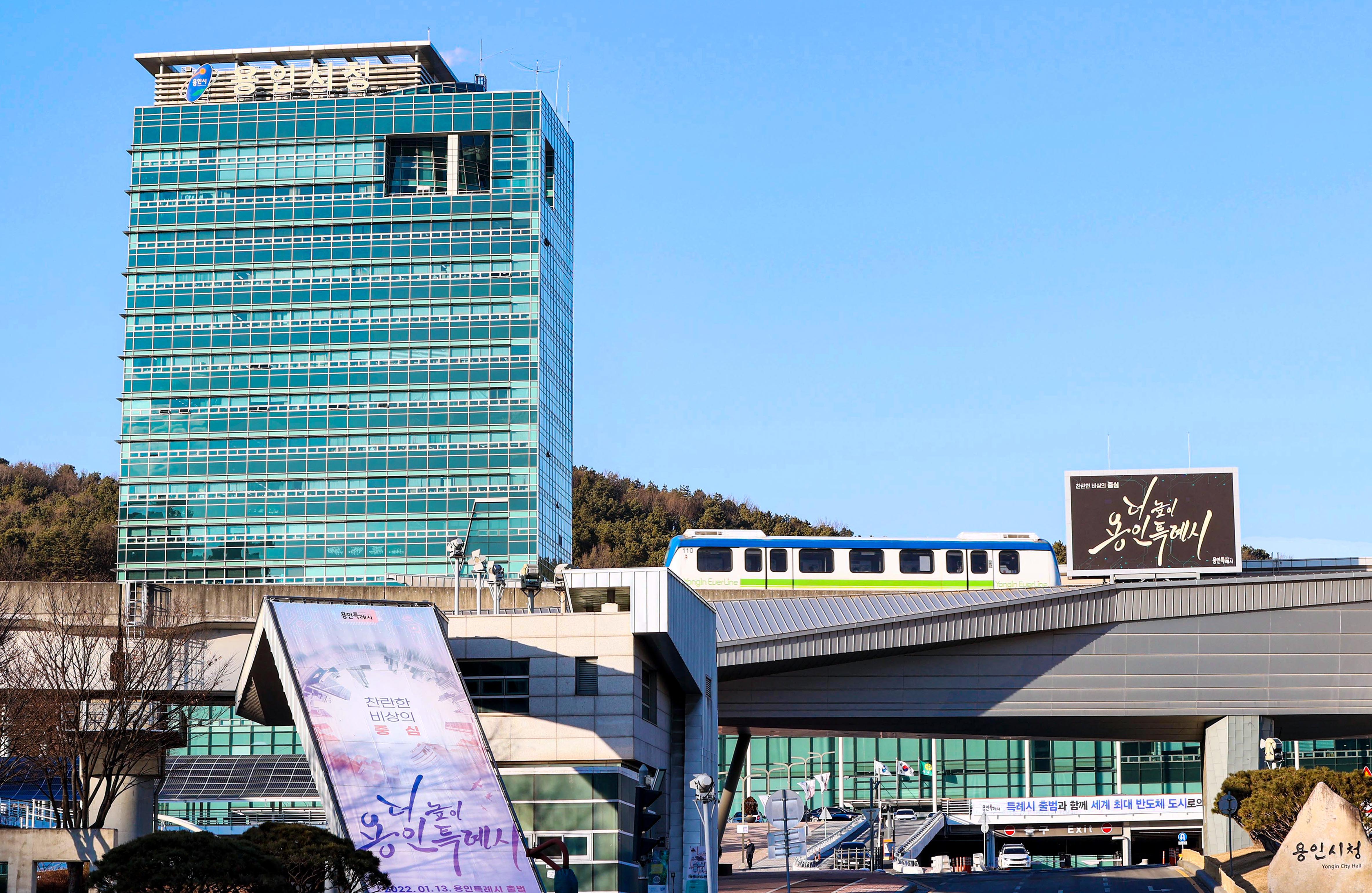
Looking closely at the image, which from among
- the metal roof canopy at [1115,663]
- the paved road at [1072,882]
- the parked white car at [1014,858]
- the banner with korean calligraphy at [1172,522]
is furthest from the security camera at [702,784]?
the parked white car at [1014,858]

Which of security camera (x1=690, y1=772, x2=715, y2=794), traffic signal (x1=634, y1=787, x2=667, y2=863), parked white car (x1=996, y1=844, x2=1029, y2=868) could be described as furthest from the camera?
parked white car (x1=996, y1=844, x2=1029, y2=868)

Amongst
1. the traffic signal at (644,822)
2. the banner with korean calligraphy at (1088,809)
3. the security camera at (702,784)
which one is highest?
the security camera at (702,784)

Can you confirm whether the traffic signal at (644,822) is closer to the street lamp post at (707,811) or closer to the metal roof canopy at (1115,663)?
the street lamp post at (707,811)

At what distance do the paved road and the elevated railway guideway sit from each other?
3.95m

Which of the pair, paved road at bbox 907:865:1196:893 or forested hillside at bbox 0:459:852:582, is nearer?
paved road at bbox 907:865:1196:893

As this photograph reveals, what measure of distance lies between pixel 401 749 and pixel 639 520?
13717cm

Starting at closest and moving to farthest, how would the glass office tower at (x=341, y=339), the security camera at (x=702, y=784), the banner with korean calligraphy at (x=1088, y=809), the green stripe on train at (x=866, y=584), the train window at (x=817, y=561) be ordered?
the security camera at (x=702, y=784) < the green stripe on train at (x=866, y=584) < the train window at (x=817, y=561) < the banner with korean calligraphy at (x=1088, y=809) < the glass office tower at (x=341, y=339)

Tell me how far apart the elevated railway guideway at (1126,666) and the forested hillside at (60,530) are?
84.8 meters

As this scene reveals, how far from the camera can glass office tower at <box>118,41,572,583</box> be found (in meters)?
136

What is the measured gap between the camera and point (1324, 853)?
1700 inches

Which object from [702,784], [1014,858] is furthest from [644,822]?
[1014,858]

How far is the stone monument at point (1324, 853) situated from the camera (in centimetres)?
4272

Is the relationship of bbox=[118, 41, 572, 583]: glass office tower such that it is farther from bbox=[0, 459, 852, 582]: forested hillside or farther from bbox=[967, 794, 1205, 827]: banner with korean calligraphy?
bbox=[967, 794, 1205, 827]: banner with korean calligraphy

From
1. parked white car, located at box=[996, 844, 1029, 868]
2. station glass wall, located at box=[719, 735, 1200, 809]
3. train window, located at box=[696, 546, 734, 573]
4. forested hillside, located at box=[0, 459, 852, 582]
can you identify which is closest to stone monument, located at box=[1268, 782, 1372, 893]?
train window, located at box=[696, 546, 734, 573]
